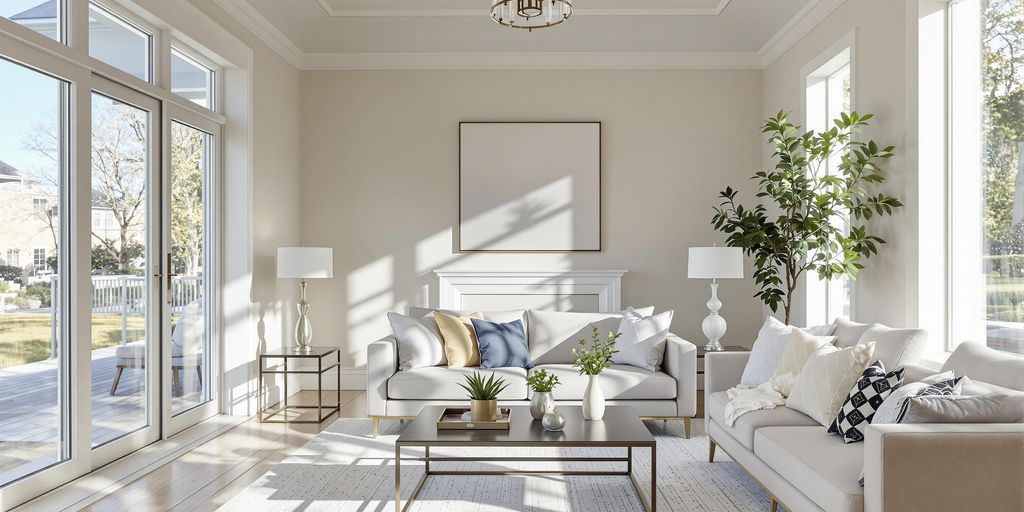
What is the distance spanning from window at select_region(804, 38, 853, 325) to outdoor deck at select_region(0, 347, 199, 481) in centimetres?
485

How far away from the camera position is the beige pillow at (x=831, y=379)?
3.42 meters

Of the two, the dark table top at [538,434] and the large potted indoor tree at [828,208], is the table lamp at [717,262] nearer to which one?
the large potted indoor tree at [828,208]

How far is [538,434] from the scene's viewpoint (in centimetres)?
352

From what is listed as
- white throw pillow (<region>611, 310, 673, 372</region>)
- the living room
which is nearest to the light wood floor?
the living room

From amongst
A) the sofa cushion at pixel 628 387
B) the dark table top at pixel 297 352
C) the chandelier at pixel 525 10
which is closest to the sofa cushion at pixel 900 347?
the sofa cushion at pixel 628 387

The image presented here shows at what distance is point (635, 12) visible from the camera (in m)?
6.36

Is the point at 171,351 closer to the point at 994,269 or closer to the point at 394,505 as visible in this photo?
the point at 394,505

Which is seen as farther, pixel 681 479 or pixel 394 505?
pixel 681 479

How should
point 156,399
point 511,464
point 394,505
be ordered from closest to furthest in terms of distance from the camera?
point 394,505
point 511,464
point 156,399

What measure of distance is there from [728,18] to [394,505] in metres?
4.95

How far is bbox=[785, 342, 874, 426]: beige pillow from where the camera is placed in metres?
3.42

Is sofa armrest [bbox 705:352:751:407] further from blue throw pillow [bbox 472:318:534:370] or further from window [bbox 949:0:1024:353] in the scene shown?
blue throw pillow [bbox 472:318:534:370]

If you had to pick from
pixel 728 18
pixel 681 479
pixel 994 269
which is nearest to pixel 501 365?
pixel 681 479

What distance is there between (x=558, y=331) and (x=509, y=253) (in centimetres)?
131
